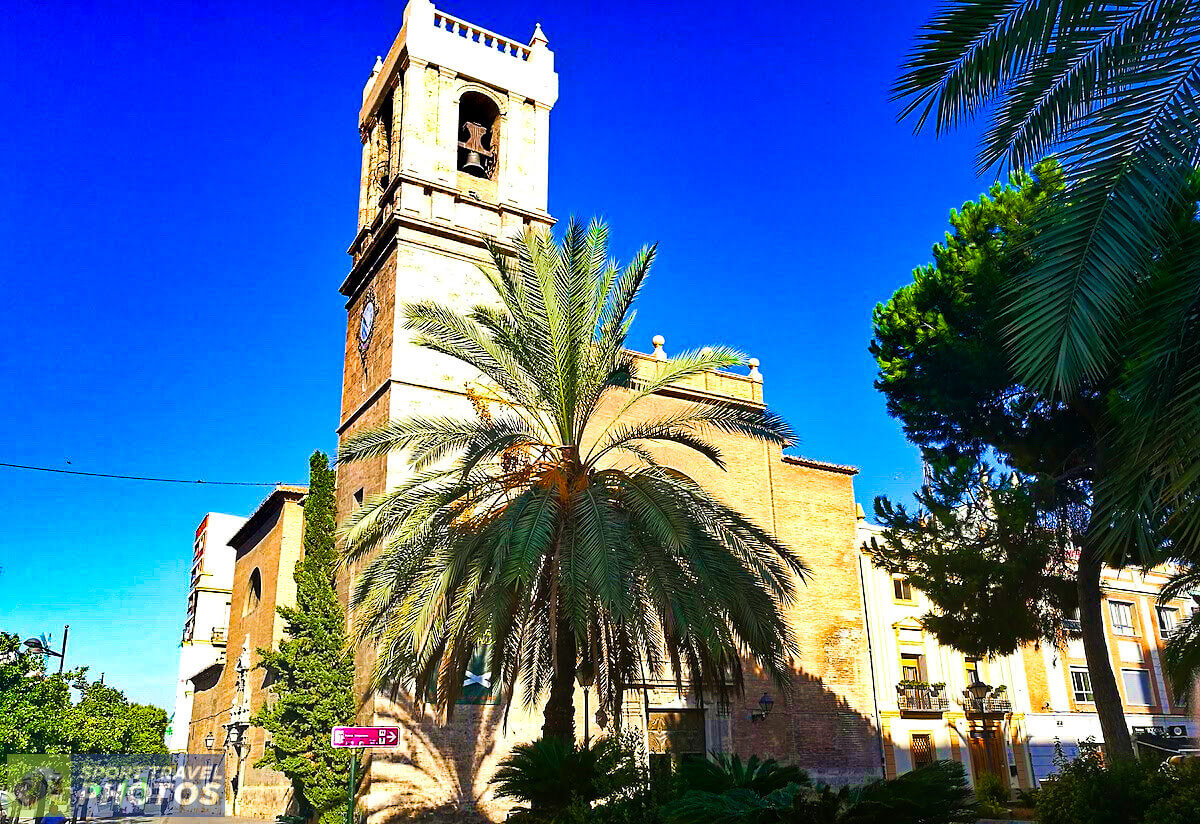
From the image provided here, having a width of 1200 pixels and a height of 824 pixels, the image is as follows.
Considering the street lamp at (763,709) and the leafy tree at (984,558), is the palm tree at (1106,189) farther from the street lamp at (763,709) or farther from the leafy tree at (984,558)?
the street lamp at (763,709)

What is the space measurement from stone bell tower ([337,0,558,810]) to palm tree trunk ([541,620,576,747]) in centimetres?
721

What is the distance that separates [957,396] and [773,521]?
10011 millimetres

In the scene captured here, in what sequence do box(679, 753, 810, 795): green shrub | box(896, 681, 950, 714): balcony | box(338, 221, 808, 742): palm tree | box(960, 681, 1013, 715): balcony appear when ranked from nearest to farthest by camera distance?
box(679, 753, 810, 795): green shrub, box(338, 221, 808, 742): palm tree, box(896, 681, 950, 714): balcony, box(960, 681, 1013, 715): balcony

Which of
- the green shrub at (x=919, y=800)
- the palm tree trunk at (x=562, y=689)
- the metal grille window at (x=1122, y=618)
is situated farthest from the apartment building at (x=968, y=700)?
the green shrub at (x=919, y=800)

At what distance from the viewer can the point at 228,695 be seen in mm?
29812

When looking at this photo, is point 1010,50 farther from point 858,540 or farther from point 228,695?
point 228,695

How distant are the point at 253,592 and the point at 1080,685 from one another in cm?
2904

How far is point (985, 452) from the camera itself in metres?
16.8

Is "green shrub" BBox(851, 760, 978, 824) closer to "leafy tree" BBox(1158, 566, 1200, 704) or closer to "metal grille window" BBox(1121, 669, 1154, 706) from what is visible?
"leafy tree" BBox(1158, 566, 1200, 704)

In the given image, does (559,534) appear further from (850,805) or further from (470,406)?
(470,406)

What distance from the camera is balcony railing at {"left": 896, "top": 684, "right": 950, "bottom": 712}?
30.8m

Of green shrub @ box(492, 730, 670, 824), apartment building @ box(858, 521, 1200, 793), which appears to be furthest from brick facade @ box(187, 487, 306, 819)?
apartment building @ box(858, 521, 1200, 793)

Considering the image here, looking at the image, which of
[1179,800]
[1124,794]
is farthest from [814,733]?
[1179,800]

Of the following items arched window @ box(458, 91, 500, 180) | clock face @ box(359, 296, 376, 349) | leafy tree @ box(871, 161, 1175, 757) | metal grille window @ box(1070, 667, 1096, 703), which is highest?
arched window @ box(458, 91, 500, 180)
